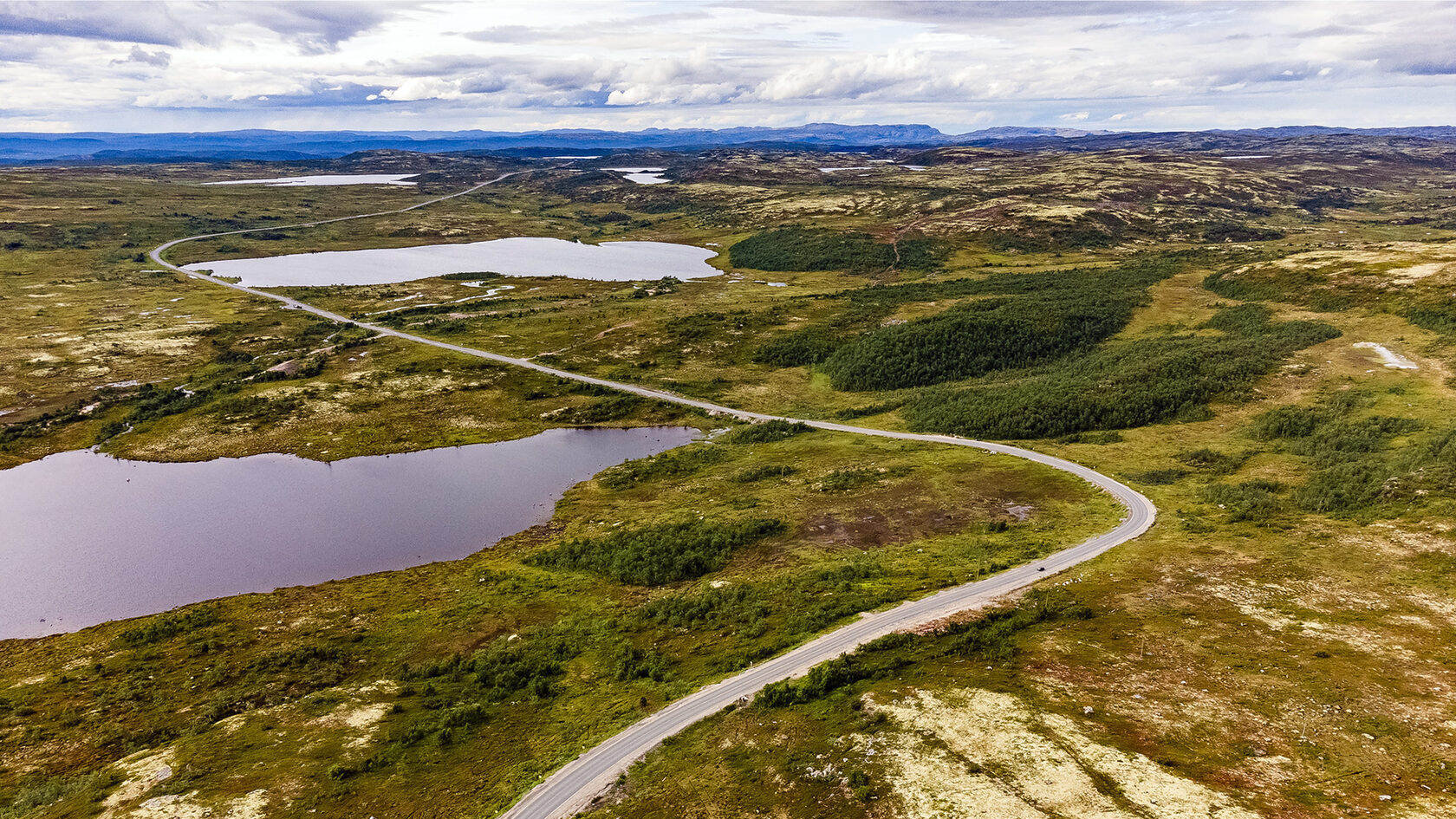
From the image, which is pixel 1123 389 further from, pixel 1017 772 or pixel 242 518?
pixel 242 518

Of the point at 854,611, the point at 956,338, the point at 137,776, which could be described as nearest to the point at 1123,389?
the point at 956,338

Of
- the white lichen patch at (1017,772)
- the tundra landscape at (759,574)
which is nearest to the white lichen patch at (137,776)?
the tundra landscape at (759,574)

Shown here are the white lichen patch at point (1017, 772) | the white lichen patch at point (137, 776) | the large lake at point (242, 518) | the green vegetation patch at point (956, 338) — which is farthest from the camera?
the green vegetation patch at point (956, 338)

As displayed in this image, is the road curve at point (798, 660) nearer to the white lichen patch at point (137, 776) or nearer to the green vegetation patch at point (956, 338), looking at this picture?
the white lichen patch at point (137, 776)

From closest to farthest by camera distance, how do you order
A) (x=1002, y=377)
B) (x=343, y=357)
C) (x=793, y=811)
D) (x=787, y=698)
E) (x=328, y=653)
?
(x=793, y=811) < (x=787, y=698) < (x=328, y=653) < (x=1002, y=377) < (x=343, y=357)

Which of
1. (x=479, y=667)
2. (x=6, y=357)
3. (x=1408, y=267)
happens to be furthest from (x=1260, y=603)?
(x=6, y=357)

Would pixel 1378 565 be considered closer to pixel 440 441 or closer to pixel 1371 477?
pixel 1371 477

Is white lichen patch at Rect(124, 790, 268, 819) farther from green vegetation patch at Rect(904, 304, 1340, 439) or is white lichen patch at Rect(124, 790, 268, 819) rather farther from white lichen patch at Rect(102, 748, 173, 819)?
green vegetation patch at Rect(904, 304, 1340, 439)
